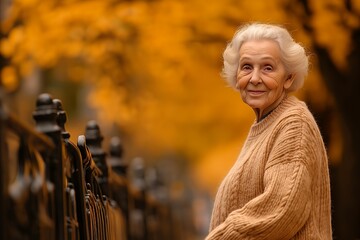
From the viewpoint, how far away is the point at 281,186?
4.91 metres

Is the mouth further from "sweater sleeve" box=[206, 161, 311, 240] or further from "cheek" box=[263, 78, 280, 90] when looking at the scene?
"sweater sleeve" box=[206, 161, 311, 240]

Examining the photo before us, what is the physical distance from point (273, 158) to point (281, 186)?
0.51 feet

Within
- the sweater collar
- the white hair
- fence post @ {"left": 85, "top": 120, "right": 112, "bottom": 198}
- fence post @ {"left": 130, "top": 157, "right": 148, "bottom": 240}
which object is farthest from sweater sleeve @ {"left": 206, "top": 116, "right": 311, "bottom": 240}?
fence post @ {"left": 130, "top": 157, "right": 148, "bottom": 240}

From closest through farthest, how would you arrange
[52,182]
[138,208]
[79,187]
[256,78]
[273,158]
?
[52,182] → [273,158] → [256,78] → [79,187] → [138,208]

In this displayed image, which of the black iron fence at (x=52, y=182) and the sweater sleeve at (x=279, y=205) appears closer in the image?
the black iron fence at (x=52, y=182)

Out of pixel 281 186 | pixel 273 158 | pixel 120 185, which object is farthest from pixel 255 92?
pixel 120 185

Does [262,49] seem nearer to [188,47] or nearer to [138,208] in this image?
[138,208]

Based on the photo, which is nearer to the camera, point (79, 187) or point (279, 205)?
point (279, 205)

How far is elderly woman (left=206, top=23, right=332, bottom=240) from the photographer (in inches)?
194

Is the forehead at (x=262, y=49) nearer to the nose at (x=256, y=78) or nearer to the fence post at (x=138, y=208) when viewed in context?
the nose at (x=256, y=78)

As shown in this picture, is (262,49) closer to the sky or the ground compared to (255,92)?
closer to the sky

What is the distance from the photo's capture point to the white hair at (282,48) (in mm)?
5184

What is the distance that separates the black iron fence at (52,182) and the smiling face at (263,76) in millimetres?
803

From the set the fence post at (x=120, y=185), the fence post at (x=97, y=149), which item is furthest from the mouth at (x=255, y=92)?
the fence post at (x=120, y=185)
